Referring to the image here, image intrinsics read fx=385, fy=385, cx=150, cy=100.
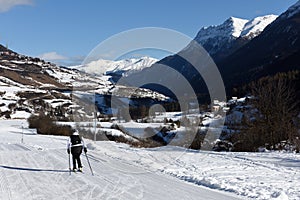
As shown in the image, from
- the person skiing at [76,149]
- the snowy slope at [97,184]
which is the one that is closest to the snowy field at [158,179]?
the snowy slope at [97,184]

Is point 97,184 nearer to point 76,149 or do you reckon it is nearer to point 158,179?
point 158,179

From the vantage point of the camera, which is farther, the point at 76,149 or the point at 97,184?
the point at 76,149

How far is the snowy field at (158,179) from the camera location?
428 inches

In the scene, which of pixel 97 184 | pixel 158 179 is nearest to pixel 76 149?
pixel 97 184

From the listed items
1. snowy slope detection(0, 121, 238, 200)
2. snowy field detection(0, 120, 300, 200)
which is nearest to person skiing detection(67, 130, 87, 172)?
snowy slope detection(0, 121, 238, 200)

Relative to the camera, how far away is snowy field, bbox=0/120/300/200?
10867mm

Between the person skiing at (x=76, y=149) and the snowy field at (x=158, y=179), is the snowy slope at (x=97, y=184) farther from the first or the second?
the person skiing at (x=76, y=149)

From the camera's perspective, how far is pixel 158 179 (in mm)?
13664

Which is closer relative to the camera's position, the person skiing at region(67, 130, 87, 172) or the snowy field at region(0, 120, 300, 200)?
the snowy field at region(0, 120, 300, 200)

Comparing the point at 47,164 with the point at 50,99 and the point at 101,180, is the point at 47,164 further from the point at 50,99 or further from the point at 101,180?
the point at 50,99

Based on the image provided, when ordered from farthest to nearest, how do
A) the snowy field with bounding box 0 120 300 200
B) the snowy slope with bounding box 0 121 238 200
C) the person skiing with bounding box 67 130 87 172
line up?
the person skiing with bounding box 67 130 87 172
the snowy field with bounding box 0 120 300 200
the snowy slope with bounding box 0 121 238 200

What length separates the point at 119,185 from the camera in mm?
12266

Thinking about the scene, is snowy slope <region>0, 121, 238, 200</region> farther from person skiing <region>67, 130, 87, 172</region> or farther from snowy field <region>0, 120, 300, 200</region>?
person skiing <region>67, 130, 87, 172</region>

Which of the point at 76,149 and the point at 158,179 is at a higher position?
the point at 76,149
